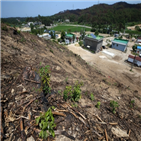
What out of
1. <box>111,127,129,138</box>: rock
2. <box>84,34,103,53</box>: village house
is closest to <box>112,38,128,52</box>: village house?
<box>84,34,103,53</box>: village house

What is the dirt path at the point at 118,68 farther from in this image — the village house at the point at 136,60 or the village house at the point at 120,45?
the village house at the point at 120,45

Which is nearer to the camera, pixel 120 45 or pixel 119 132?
pixel 119 132

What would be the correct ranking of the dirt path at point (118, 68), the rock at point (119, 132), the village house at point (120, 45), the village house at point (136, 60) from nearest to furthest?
the rock at point (119, 132)
the dirt path at point (118, 68)
the village house at point (136, 60)
the village house at point (120, 45)

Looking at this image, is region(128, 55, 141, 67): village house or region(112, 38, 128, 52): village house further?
region(112, 38, 128, 52): village house

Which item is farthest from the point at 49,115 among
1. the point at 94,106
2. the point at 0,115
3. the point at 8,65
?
the point at 8,65

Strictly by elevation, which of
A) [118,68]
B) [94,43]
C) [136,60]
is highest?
[94,43]

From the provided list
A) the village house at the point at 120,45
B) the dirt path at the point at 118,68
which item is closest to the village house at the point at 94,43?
the dirt path at the point at 118,68

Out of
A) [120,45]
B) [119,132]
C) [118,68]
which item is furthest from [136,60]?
[119,132]

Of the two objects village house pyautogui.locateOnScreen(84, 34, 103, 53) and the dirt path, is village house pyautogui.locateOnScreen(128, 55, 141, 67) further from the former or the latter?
village house pyautogui.locateOnScreen(84, 34, 103, 53)

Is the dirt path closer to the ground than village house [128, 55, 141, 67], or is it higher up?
closer to the ground

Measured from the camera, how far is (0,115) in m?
3.96

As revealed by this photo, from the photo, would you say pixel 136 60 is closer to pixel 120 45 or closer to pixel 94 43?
pixel 120 45

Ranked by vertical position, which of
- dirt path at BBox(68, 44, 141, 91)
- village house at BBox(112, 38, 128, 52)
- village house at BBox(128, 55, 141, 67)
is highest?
village house at BBox(112, 38, 128, 52)

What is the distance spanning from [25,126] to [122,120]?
5809 mm
